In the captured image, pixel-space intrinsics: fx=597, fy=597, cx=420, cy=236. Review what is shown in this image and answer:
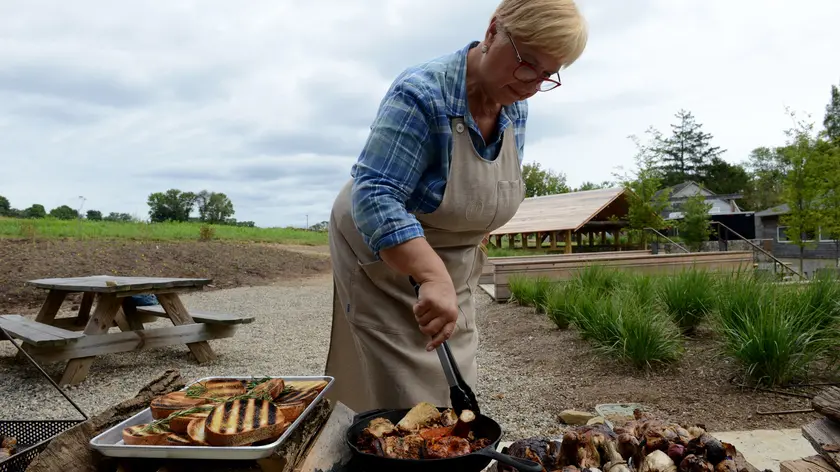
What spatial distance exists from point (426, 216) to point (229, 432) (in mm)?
838

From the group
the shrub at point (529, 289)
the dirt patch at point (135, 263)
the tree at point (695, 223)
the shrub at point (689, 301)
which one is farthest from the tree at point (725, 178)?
the shrub at point (689, 301)

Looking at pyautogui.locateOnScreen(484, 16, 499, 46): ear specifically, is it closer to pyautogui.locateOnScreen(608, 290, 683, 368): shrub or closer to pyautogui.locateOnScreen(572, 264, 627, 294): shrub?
pyautogui.locateOnScreen(608, 290, 683, 368): shrub

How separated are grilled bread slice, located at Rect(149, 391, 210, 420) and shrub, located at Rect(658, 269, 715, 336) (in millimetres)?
4256

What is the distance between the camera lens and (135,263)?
13727 mm

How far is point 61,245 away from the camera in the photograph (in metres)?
13.9

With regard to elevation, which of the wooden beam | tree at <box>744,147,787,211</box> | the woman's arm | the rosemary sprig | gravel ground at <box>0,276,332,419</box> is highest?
tree at <box>744,147,787,211</box>

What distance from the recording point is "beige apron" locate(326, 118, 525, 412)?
6.05 ft

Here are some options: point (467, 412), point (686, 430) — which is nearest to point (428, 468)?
point (467, 412)

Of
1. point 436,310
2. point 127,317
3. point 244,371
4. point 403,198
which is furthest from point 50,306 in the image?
point 436,310

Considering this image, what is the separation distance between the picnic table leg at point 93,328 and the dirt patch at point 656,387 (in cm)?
334

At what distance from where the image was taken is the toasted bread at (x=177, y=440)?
1359mm

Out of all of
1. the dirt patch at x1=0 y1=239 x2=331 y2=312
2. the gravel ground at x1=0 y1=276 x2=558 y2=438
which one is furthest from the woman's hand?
the dirt patch at x1=0 y1=239 x2=331 y2=312

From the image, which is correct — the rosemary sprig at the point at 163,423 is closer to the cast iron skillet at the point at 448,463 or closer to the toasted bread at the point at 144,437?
the toasted bread at the point at 144,437

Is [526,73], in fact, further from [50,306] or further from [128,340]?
[50,306]
